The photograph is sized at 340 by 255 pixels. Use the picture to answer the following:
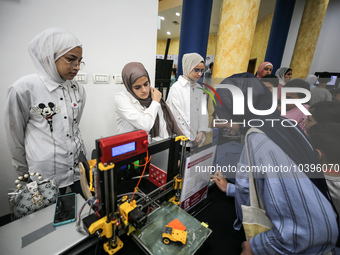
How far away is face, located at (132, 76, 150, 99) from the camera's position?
4.67 ft

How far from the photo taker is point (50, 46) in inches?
40.7

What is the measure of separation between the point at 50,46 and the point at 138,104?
2.39 feet

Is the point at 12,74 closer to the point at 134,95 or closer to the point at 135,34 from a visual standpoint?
the point at 134,95

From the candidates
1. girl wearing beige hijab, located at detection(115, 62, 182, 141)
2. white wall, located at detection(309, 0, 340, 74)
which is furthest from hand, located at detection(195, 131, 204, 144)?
white wall, located at detection(309, 0, 340, 74)

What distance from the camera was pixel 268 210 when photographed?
2.16 ft

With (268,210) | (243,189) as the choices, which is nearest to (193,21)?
(243,189)

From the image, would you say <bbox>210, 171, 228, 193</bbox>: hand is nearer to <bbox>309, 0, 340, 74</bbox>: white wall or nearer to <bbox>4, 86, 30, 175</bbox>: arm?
<bbox>4, 86, 30, 175</bbox>: arm

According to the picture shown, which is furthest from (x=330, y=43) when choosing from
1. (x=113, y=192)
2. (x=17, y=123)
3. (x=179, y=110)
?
(x=17, y=123)

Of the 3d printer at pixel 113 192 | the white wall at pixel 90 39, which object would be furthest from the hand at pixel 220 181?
the white wall at pixel 90 39

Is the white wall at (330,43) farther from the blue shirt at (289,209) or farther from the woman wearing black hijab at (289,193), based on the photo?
the blue shirt at (289,209)

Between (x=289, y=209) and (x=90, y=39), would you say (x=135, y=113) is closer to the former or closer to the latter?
(x=90, y=39)

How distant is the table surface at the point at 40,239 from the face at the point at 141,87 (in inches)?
40.4

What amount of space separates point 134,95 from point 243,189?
45.2 inches

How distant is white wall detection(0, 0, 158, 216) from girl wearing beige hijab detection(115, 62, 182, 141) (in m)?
0.45
